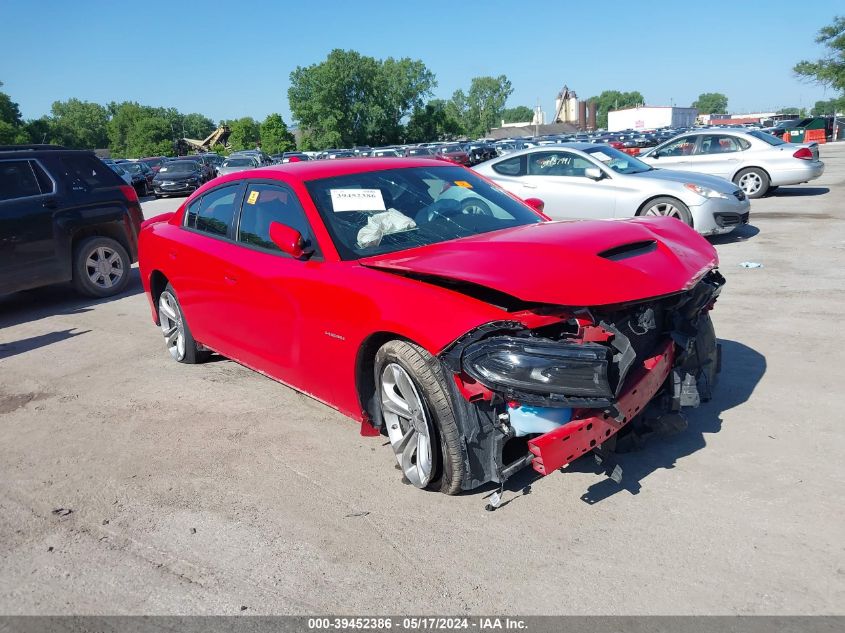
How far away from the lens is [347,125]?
8744cm

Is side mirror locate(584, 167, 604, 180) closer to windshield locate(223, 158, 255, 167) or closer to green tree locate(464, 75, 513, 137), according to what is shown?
windshield locate(223, 158, 255, 167)

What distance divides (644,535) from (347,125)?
88.5 m

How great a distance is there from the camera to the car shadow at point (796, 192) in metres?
16.0

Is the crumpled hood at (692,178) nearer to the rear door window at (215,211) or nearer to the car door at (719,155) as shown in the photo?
the car door at (719,155)

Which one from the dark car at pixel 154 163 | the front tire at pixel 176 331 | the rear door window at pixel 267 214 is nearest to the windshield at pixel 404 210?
the rear door window at pixel 267 214

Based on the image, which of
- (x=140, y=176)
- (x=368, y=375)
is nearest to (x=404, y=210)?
(x=368, y=375)

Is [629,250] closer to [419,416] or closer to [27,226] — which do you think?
[419,416]

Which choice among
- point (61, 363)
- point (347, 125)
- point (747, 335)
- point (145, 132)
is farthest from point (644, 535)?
A: point (145, 132)

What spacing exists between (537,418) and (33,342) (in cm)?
631

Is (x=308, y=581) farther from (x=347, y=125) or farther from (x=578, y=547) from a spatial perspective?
(x=347, y=125)

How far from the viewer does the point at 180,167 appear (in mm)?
29750

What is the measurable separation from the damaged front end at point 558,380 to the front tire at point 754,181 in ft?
43.3

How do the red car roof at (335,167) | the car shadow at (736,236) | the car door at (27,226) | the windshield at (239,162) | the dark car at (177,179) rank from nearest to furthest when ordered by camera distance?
the red car roof at (335,167) < the car door at (27,226) < the car shadow at (736,236) < the dark car at (177,179) < the windshield at (239,162)

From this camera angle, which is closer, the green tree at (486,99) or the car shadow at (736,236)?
the car shadow at (736,236)
